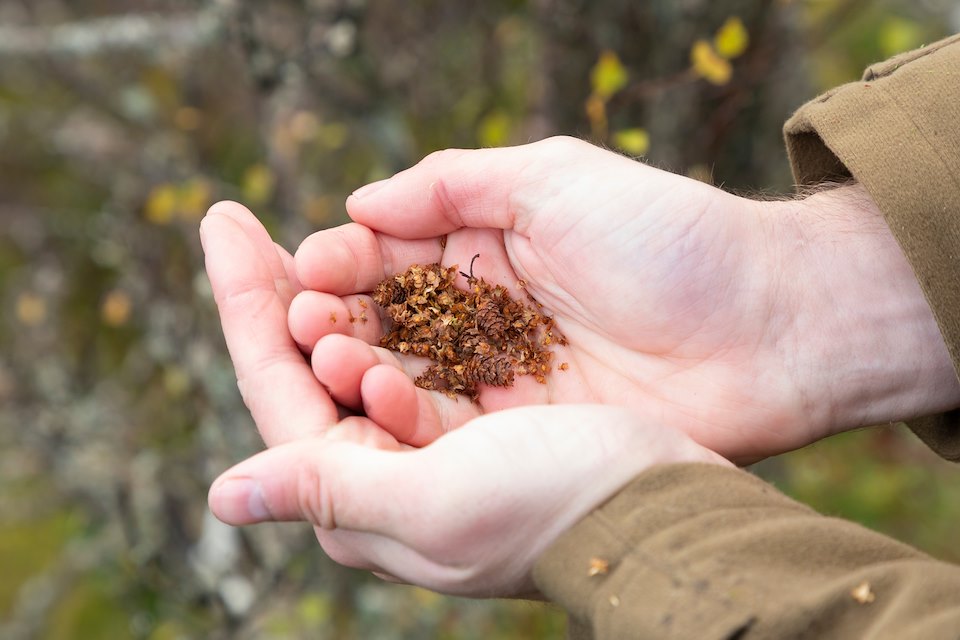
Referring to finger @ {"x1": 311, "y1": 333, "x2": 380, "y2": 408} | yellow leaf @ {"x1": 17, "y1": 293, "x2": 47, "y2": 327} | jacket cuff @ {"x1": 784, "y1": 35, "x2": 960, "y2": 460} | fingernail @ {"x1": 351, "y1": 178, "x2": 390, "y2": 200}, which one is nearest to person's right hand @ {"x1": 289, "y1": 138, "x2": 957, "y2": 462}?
fingernail @ {"x1": 351, "y1": 178, "x2": 390, "y2": 200}

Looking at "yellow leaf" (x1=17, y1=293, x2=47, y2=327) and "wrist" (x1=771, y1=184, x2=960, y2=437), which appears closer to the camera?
"wrist" (x1=771, y1=184, x2=960, y2=437)

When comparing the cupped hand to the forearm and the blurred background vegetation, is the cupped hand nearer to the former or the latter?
the blurred background vegetation

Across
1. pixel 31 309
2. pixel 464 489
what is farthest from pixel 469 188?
pixel 31 309

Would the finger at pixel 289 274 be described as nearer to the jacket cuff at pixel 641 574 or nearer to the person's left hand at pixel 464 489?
the person's left hand at pixel 464 489

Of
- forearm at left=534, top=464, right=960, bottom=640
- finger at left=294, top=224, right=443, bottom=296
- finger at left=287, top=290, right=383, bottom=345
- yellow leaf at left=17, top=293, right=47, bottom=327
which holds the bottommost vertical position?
forearm at left=534, top=464, right=960, bottom=640

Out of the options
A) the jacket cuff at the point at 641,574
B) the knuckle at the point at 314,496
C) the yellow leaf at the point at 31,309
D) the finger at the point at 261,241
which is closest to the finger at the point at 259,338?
the finger at the point at 261,241

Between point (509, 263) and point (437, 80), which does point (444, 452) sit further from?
point (437, 80)

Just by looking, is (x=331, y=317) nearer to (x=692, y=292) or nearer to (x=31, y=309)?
(x=692, y=292)
